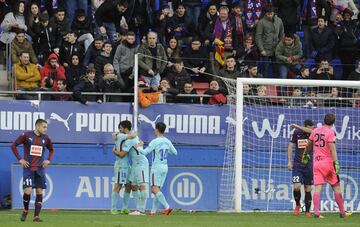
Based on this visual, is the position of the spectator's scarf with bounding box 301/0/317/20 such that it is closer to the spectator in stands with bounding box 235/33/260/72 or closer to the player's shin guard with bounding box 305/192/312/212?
the spectator in stands with bounding box 235/33/260/72

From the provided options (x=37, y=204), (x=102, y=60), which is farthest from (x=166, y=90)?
(x=37, y=204)

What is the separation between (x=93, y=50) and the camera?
2397 cm

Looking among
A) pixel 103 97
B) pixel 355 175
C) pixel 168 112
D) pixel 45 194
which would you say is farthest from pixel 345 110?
pixel 45 194

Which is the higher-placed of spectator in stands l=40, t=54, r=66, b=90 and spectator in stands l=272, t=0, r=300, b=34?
spectator in stands l=272, t=0, r=300, b=34

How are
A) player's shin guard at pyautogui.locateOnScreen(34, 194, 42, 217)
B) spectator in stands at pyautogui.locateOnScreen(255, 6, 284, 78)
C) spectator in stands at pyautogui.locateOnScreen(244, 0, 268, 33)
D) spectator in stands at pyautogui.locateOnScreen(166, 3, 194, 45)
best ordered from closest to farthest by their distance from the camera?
player's shin guard at pyautogui.locateOnScreen(34, 194, 42, 217)
spectator in stands at pyautogui.locateOnScreen(166, 3, 194, 45)
spectator in stands at pyautogui.locateOnScreen(255, 6, 284, 78)
spectator in stands at pyautogui.locateOnScreen(244, 0, 268, 33)

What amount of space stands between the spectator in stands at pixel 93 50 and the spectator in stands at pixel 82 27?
9.0 inches

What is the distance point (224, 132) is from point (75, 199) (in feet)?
12.1

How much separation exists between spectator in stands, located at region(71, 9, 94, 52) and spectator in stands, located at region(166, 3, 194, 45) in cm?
203

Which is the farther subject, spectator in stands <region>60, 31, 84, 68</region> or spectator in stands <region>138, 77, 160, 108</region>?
spectator in stands <region>60, 31, 84, 68</region>

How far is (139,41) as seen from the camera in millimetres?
25969

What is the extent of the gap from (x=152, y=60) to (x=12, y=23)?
3.30 metres

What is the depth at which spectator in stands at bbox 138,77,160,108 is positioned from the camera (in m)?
23.1

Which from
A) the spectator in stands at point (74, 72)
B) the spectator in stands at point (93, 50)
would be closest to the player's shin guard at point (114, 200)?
the spectator in stands at point (74, 72)

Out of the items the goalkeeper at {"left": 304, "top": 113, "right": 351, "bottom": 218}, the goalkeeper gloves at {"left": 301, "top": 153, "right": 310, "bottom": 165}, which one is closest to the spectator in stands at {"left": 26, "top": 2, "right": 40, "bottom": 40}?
the goalkeeper gloves at {"left": 301, "top": 153, "right": 310, "bottom": 165}
